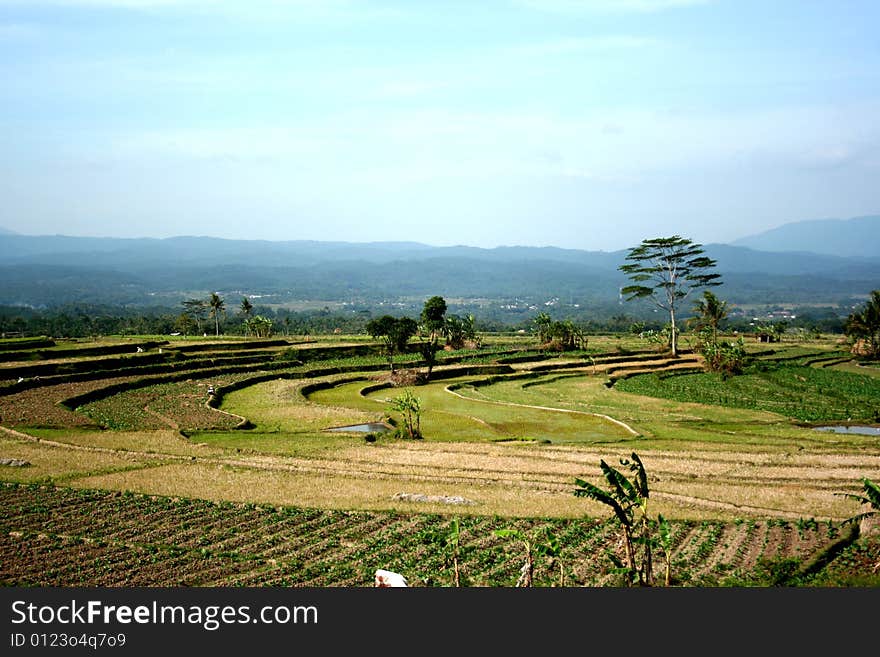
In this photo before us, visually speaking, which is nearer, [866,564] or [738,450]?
[866,564]

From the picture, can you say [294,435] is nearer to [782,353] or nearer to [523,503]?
[523,503]

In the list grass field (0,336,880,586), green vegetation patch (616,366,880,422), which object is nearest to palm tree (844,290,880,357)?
green vegetation patch (616,366,880,422)

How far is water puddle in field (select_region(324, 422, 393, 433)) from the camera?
36.6 metres

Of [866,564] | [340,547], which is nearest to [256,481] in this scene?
[340,547]

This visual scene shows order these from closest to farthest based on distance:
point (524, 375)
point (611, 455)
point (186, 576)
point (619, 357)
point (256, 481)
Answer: point (186, 576) → point (256, 481) → point (611, 455) → point (524, 375) → point (619, 357)

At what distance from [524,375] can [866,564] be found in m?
45.9

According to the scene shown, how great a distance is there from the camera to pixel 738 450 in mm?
31016

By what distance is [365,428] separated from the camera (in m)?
37.7

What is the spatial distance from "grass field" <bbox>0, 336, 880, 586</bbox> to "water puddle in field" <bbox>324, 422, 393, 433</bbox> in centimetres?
90

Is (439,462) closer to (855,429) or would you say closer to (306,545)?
(306,545)

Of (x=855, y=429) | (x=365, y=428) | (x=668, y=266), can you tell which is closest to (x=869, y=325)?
(x=668, y=266)

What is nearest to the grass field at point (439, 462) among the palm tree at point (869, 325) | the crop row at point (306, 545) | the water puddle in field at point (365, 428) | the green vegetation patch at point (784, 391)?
the crop row at point (306, 545)

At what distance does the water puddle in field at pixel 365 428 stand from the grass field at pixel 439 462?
35.5 inches

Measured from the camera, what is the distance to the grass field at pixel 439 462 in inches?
677
